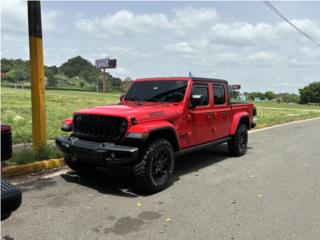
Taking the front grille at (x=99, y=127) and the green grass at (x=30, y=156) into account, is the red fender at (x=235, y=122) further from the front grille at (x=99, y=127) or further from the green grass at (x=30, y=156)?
the green grass at (x=30, y=156)

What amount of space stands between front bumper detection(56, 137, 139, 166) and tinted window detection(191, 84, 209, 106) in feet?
7.08

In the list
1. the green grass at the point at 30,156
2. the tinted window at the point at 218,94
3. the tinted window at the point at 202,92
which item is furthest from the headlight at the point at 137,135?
the tinted window at the point at 218,94

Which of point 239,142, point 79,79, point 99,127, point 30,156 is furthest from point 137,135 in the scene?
point 79,79

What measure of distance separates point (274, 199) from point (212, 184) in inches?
44.8

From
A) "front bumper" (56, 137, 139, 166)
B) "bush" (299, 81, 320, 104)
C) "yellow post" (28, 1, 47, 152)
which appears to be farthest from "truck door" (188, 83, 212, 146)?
"bush" (299, 81, 320, 104)

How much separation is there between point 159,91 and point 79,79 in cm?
14240

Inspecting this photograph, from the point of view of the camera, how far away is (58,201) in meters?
5.11

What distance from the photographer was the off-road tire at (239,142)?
336 inches

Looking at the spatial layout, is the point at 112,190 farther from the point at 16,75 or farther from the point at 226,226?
the point at 16,75

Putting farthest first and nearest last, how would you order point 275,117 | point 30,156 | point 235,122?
point 275,117, point 235,122, point 30,156

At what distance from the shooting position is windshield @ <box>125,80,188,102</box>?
6715 mm

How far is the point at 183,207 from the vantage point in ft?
16.3

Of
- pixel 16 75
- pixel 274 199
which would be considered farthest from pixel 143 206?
pixel 16 75

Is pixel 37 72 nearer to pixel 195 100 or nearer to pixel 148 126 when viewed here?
pixel 148 126
